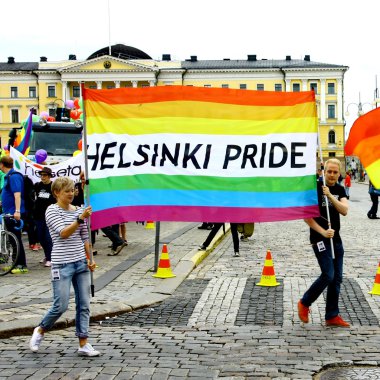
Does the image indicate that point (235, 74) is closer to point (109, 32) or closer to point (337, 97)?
point (337, 97)

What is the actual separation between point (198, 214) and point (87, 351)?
2101 mm

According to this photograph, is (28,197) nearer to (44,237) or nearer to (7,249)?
(44,237)

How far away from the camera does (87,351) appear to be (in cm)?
614

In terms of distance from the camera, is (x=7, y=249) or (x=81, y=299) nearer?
(x=81, y=299)

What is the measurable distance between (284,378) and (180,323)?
223 cm

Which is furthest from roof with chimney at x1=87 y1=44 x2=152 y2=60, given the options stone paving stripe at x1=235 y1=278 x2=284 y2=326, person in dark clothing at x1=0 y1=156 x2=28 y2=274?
stone paving stripe at x1=235 y1=278 x2=284 y2=326

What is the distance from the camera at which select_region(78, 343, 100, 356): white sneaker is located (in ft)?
20.1

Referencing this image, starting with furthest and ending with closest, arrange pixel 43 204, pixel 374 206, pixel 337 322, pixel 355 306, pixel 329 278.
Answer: pixel 374 206 → pixel 43 204 → pixel 355 306 → pixel 337 322 → pixel 329 278

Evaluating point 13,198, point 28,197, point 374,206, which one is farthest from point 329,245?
point 374,206

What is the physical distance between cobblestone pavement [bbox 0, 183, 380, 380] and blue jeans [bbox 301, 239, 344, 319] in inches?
9.9

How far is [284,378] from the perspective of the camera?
542cm

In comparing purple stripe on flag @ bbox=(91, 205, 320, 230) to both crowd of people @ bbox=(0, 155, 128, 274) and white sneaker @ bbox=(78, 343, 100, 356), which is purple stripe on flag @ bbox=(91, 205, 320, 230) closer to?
white sneaker @ bbox=(78, 343, 100, 356)

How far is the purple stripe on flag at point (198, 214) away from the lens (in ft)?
24.1

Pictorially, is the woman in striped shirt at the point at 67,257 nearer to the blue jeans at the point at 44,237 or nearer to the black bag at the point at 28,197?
the blue jeans at the point at 44,237
